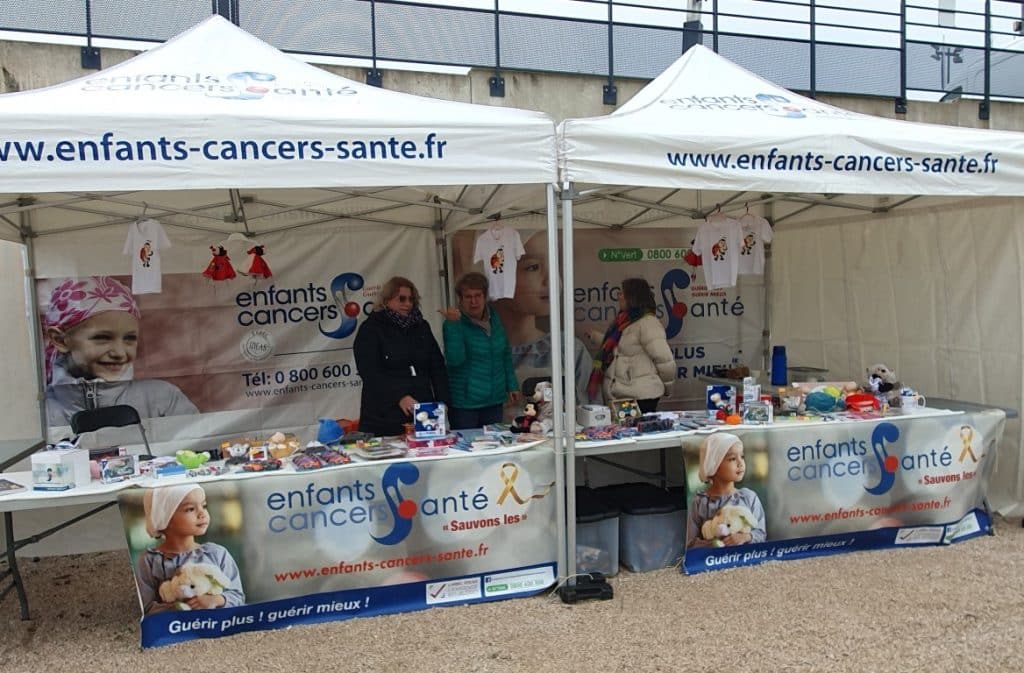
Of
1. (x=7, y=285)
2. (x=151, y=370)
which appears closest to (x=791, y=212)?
(x=151, y=370)

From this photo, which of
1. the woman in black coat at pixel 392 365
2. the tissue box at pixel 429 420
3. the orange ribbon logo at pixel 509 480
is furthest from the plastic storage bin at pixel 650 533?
the woman in black coat at pixel 392 365

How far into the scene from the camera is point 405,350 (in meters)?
4.04

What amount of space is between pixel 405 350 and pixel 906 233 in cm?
320

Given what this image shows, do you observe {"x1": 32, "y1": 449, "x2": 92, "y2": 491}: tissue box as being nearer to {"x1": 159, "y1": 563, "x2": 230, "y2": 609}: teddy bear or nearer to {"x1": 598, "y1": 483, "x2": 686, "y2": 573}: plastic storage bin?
{"x1": 159, "y1": 563, "x2": 230, "y2": 609}: teddy bear

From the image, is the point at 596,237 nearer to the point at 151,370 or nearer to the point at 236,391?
the point at 236,391

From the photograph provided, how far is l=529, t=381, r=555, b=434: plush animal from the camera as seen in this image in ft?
11.4

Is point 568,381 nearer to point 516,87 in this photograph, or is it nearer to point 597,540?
point 597,540

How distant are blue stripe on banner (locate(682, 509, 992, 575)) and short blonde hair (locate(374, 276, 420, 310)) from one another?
6.68 ft

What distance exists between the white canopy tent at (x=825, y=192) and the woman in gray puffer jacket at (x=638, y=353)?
0.63m

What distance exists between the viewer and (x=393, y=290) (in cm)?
426

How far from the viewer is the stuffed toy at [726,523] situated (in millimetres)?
3471

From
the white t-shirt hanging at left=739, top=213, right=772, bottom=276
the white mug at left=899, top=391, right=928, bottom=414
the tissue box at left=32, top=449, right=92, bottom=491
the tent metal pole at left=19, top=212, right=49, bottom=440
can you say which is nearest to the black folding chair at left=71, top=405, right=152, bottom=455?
the tent metal pole at left=19, top=212, right=49, bottom=440

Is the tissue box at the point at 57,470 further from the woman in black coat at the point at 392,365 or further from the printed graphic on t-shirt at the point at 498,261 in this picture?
the printed graphic on t-shirt at the point at 498,261

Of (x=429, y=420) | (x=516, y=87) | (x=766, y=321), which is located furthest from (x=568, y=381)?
(x=516, y=87)
